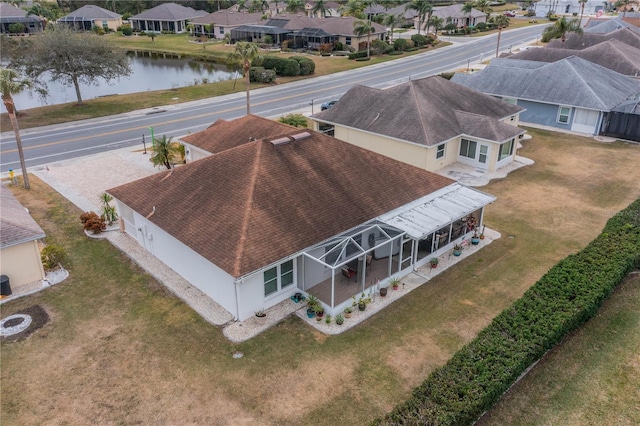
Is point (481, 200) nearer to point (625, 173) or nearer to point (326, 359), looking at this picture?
point (326, 359)

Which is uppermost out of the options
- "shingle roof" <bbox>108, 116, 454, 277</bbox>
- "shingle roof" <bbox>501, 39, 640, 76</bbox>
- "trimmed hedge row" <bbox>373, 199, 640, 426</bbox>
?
"shingle roof" <bbox>501, 39, 640, 76</bbox>

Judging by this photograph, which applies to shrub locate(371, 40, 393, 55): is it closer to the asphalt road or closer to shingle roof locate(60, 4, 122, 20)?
the asphalt road

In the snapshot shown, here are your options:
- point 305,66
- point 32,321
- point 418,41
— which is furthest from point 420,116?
point 418,41

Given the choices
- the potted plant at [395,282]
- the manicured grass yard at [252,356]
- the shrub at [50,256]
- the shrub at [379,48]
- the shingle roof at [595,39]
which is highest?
the shingle roof at [595,39]

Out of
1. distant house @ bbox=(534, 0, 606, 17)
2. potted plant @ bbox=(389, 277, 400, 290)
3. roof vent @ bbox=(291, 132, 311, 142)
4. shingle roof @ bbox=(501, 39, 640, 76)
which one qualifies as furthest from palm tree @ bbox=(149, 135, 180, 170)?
distant house @ bbox=(534, 0, 606, 17)

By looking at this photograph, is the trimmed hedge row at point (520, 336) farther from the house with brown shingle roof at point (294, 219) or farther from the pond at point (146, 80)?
the pond at point (146, 80)

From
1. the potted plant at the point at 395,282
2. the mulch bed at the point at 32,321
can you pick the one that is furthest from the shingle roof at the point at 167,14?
the potted plant at the point at 395,282
